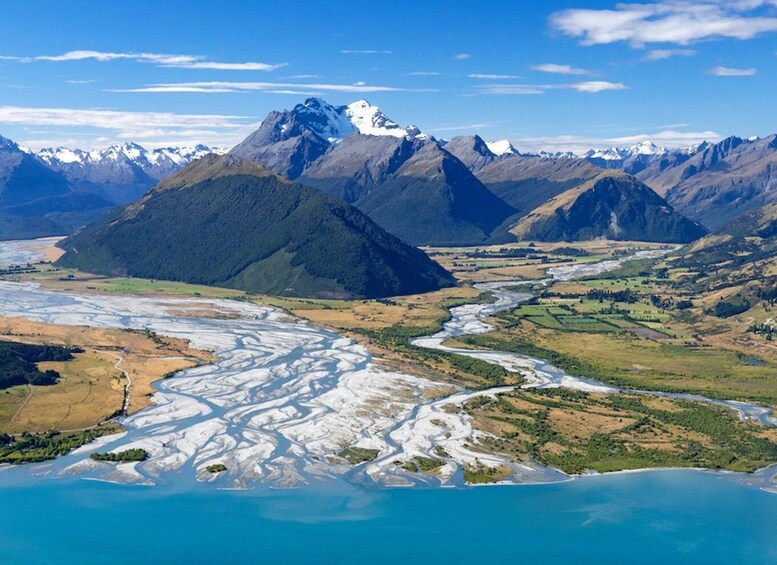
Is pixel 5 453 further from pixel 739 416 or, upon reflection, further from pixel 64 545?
pixel 739 416

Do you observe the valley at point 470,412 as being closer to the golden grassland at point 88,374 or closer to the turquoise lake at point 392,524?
the turquoise lake at point 392,524

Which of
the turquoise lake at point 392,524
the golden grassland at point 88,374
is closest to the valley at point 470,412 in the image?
the turquoise lake at point 392,524

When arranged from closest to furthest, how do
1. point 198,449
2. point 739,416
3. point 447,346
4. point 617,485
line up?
1. point 617,485
2. point 198,449
3. point 739,416
4. point 447,346

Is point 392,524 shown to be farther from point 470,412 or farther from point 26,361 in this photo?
point 26,361

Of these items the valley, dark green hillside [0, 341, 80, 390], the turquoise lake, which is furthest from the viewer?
dark green hillside [0, 341, 80, 390]

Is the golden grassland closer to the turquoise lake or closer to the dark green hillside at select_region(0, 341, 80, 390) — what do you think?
the dark green hillside at select_region(0, 341, 80, 390)

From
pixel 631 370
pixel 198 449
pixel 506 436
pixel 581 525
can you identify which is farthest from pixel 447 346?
pixel 581 525

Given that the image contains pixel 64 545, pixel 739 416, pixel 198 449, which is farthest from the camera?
pixel 739 416

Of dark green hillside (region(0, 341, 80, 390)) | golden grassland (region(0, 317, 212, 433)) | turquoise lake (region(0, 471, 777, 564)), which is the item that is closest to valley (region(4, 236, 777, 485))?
turquoise lake (region(0, 471, 777, 564))
